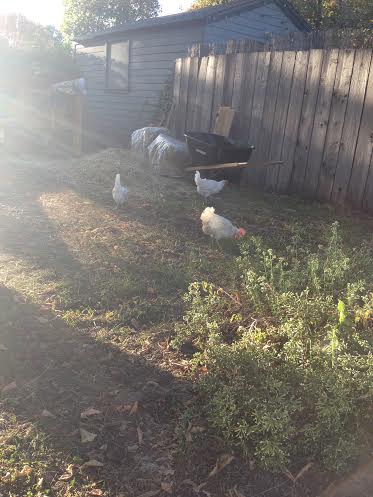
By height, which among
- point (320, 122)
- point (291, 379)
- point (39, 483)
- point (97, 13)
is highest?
point (97, 13)

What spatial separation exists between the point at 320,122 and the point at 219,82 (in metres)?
2.60

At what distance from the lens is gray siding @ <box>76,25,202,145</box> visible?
13414mm

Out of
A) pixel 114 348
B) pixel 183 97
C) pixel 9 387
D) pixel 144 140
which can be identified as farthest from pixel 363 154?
pixel 9 387

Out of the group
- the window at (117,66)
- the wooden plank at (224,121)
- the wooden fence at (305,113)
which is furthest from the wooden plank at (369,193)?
the window at (117,66)

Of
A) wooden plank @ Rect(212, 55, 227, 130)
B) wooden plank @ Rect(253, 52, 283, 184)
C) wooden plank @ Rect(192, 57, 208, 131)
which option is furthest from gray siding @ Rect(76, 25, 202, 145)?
wooden plank @ Rect(253, 52, 283, 184)

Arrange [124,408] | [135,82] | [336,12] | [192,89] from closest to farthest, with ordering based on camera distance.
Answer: [124,408] → [192,89] → [135,82] → [336,12]

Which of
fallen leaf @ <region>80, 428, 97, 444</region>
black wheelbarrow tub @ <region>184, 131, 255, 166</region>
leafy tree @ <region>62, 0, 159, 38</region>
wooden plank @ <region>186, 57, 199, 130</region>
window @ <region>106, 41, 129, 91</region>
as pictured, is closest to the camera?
fallen leaf @ <region>80, 428, 97, 444</region>

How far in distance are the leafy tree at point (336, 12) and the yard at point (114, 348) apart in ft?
45.2

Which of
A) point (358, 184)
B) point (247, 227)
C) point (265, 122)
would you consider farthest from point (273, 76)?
point (247, 227)

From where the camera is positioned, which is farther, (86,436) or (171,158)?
(171,158)

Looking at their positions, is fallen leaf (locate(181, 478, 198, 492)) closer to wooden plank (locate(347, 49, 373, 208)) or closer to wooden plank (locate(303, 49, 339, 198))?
wooden plank (locate(347, 49, 373, 208))

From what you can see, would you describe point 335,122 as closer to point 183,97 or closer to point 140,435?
point 183,97

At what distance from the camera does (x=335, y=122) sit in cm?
676

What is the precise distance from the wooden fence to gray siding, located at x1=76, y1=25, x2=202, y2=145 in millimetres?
4599
